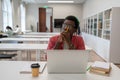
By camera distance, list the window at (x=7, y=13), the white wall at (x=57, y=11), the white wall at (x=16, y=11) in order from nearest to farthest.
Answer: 1. the window at (x=7, y=13)
2. the white wall at (x=16, y=11)
3. the white wall at (x=57, y=11)

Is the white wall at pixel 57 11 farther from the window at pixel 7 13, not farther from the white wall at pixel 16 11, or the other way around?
the window at pixel 7 13

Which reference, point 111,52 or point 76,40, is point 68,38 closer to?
point 76,40

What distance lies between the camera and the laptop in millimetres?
1368

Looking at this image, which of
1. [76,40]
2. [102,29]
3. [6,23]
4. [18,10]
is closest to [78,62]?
[76,40]

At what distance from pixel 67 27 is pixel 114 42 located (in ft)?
10.5

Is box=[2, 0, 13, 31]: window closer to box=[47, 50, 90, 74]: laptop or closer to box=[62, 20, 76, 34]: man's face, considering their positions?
box=[62, 20, 76, 34]: man's face

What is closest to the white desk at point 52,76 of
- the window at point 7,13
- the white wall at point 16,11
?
the window at point 7,13

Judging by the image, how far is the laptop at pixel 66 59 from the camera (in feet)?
4.49

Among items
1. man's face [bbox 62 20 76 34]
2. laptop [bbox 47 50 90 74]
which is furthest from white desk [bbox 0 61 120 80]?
man's face [bbox 62 20 76 34]

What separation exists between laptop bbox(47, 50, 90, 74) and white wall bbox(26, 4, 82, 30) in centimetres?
1093

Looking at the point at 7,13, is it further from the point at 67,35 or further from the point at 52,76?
the point at 52,76

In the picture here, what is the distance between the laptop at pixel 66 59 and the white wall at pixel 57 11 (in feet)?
35.8

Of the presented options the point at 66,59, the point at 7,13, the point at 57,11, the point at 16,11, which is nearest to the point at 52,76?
the point at 66,59

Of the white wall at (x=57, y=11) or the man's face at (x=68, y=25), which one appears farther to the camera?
the white wall at (x=57, y=11)
